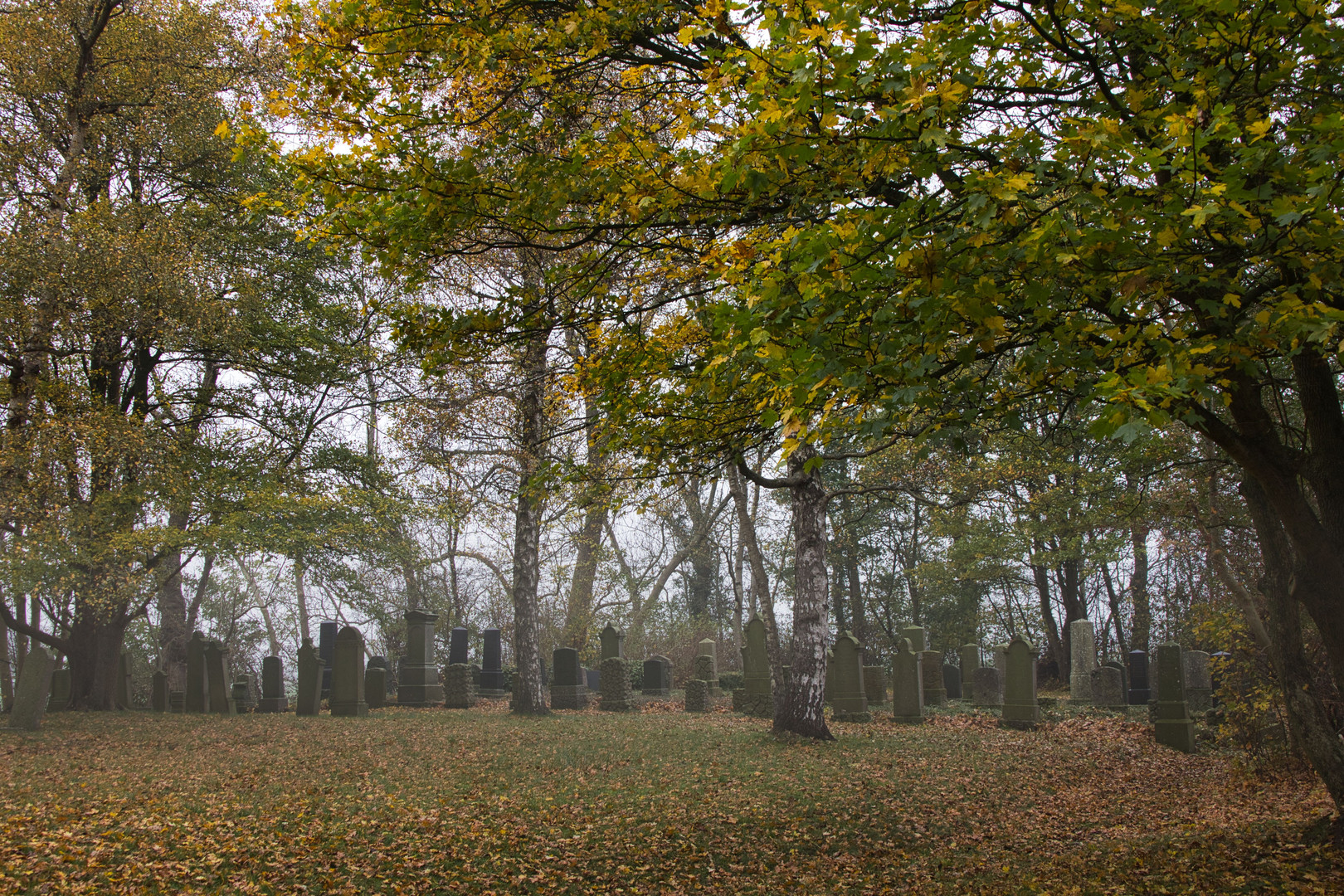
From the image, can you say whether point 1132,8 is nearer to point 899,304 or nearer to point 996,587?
point 899,304

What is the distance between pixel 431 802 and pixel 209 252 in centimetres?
1203

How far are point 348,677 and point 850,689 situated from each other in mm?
9797

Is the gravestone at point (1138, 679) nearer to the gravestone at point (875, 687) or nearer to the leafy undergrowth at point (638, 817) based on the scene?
the gravestone at point (875, 687)

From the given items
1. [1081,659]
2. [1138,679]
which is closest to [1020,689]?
[1081,659]

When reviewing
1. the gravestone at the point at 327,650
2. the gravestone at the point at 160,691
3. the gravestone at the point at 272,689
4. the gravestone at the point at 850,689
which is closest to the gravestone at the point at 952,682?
the gravestone at the point at 850,689

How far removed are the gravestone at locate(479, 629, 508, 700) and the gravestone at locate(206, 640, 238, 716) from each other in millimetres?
6362

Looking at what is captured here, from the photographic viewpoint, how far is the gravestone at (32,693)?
12.3 metres

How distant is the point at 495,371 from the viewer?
15.5 metres

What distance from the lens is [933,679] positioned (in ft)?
62.3

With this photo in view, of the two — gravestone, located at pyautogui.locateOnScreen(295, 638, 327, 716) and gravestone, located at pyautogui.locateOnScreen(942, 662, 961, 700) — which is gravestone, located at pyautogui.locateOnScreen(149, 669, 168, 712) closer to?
gravestone, located at pyautogui.locateOnScreen(295, 638, 327, 716)

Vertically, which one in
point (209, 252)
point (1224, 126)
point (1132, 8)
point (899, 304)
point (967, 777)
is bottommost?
point (967, 777)

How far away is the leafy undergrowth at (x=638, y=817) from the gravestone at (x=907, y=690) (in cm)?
296

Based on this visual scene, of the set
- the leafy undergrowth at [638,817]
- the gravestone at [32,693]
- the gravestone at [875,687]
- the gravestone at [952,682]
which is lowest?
the gravestone at [952,682]

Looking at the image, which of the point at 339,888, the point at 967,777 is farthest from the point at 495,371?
the point at 339,888
